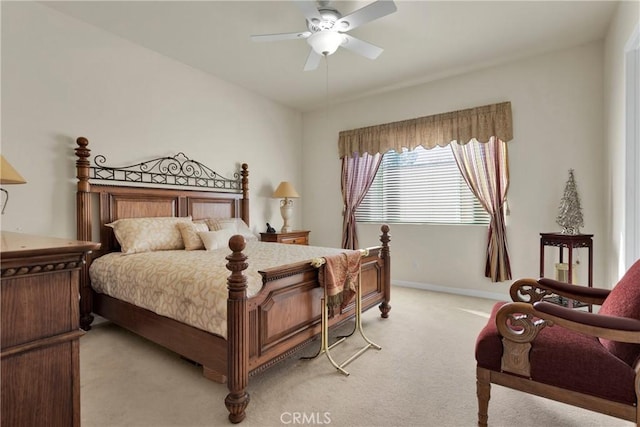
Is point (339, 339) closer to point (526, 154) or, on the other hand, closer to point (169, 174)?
point (169, 174)

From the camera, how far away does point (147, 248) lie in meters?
2.99

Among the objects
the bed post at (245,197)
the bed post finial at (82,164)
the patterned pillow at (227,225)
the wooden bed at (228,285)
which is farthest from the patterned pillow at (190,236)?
the bed post at (245,197)

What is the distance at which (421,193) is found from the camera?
14.8 ft

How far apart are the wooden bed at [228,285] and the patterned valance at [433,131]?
1751 mm

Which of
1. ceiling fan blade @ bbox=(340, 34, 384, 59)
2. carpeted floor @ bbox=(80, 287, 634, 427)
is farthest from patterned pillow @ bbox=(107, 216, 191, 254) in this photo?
ceiling fan blade @ bbox=(340, 34, 384, 59)

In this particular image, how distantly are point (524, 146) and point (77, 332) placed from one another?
4.31 meters

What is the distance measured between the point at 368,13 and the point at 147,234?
2.72 meters

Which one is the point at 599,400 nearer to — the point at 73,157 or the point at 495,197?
the point at 495,197

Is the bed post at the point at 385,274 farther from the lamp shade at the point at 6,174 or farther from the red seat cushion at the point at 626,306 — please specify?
the lamp shade at the point at 6,174

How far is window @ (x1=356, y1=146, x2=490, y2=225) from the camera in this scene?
420 centimetres

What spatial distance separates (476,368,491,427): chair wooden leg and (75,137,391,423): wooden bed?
1.12m

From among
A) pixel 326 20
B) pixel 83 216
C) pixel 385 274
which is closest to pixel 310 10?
pixel 326 20

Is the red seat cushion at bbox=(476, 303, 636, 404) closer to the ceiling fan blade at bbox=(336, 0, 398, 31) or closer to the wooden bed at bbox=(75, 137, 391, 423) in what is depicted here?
the wooden bed at bbox=(75, 137, 391, 423)

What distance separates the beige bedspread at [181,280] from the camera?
1.89 metres
